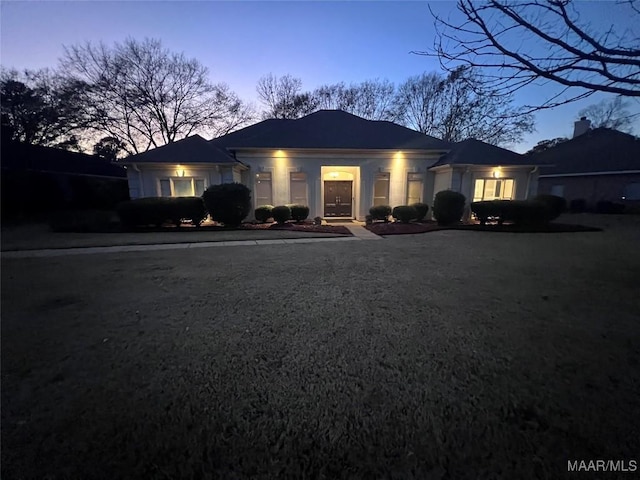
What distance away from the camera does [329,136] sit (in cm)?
1449

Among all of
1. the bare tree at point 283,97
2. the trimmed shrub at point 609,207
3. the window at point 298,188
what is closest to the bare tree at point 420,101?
the bare tree at point 283,97

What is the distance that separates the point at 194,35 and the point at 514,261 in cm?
1315

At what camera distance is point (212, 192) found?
37.0ft

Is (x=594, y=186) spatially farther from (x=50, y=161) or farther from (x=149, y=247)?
(x=50, y=161)

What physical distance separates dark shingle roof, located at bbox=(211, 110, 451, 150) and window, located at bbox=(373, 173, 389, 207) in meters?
1.55

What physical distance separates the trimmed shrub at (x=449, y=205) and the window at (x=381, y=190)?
2.80 m

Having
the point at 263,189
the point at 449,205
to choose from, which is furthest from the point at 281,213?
the point at 449,205

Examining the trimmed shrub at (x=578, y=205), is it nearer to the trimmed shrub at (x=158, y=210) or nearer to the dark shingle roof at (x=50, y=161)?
the trimmed shrub at (x=158, y=210)

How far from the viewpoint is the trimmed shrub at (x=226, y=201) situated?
11.3m

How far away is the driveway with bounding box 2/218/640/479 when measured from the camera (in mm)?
1501

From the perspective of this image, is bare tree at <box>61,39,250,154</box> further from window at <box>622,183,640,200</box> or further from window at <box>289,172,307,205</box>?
window at <box>622,183,640,200</box>

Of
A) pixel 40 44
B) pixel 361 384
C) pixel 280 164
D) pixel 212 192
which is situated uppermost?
pixel 40 44

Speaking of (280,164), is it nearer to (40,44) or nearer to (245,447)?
Result: (40,44)

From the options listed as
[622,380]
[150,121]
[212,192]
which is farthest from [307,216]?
[150,121]
